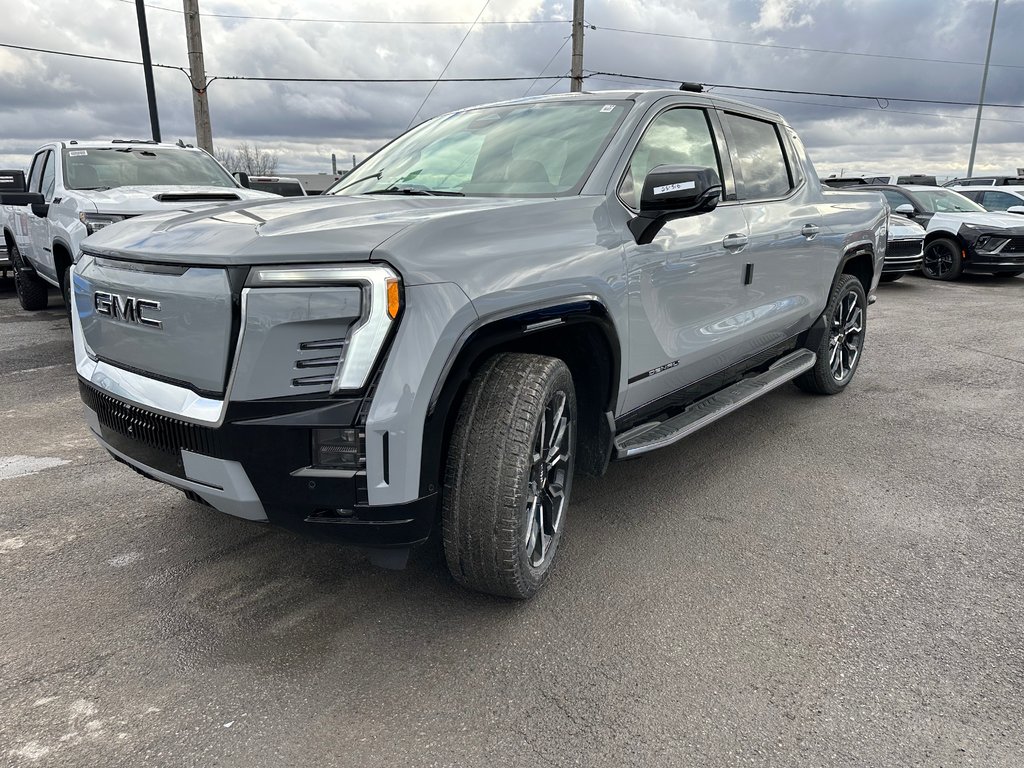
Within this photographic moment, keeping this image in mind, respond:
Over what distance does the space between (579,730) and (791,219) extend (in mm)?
3284

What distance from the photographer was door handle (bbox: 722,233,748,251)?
359cm

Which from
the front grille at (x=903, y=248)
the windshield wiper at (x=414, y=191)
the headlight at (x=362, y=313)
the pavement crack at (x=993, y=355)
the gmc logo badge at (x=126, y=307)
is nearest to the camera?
the headlight at (x=362, y=313)

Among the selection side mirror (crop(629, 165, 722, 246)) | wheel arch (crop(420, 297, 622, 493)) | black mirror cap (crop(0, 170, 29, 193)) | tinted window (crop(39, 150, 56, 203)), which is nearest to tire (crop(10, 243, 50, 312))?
black mirror cap (crop(0, 170, 29, 193))

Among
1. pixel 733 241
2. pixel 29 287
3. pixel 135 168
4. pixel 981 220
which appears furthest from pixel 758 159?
pixel 981 220

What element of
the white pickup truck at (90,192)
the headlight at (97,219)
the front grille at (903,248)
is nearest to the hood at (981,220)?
the front grille at (903,248)

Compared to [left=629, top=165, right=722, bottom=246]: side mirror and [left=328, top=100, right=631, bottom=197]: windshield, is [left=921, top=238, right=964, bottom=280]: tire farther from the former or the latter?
[left=629, top=165, right=722, bottom=246]: side mirror

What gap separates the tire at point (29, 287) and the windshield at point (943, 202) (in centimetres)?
1372

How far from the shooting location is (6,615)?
8.60ft

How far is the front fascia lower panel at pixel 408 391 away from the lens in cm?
206

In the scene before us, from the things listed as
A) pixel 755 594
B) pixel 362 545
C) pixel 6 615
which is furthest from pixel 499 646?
pixel 6 615

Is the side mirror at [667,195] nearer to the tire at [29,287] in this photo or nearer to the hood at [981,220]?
the tire at [29,287]

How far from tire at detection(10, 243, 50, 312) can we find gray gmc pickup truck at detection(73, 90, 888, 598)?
24.0 feet

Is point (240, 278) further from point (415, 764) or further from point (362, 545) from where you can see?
point (415, 764)

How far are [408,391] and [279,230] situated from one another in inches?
25.5
